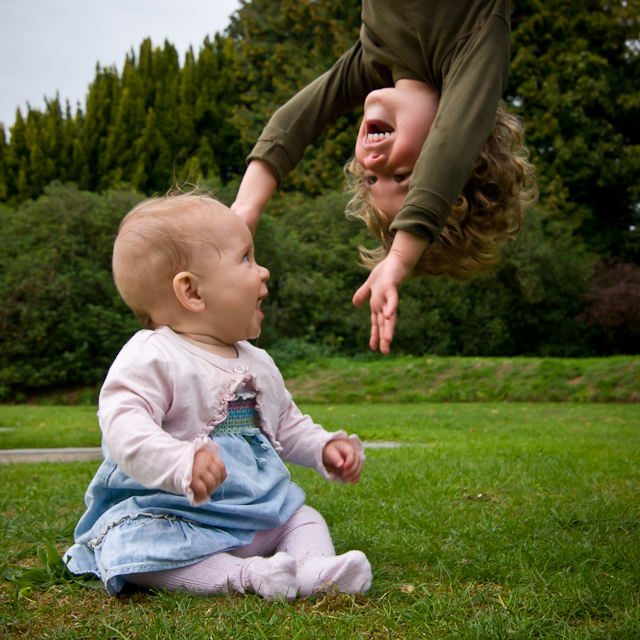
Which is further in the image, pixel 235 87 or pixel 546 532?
pixel 235 87

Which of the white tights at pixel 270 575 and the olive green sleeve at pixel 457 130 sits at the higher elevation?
the olive green sleeve at pixel 457 130

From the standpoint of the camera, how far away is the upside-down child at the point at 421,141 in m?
1.98

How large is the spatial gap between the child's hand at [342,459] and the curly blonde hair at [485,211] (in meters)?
0.83

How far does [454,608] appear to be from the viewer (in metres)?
1.71

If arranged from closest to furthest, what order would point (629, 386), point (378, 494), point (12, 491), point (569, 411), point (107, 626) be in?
point (107, 626)
point (378, 494)
point (12, 491)
point (569, 411)
point (629, 386)

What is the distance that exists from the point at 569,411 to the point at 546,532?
7499mm

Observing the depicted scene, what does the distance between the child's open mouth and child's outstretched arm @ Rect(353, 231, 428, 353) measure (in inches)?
23.7

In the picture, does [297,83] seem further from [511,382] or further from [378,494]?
[378,494]

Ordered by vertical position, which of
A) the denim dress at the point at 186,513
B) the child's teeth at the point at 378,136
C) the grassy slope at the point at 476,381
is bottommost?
the grassy slope at the point at 476,381

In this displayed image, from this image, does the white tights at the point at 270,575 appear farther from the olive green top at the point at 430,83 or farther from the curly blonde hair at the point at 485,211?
the curly blonde hair at the point at 485,211

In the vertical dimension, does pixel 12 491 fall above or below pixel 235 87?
below

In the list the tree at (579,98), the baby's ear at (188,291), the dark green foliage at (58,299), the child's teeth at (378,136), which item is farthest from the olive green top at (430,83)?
the tree at (579,98)

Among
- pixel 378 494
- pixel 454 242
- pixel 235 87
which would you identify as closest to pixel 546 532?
pixel 378 494

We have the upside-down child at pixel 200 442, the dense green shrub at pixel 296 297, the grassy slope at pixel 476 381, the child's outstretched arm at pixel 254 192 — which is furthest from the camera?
the dense green shrub at pixel 296 297
